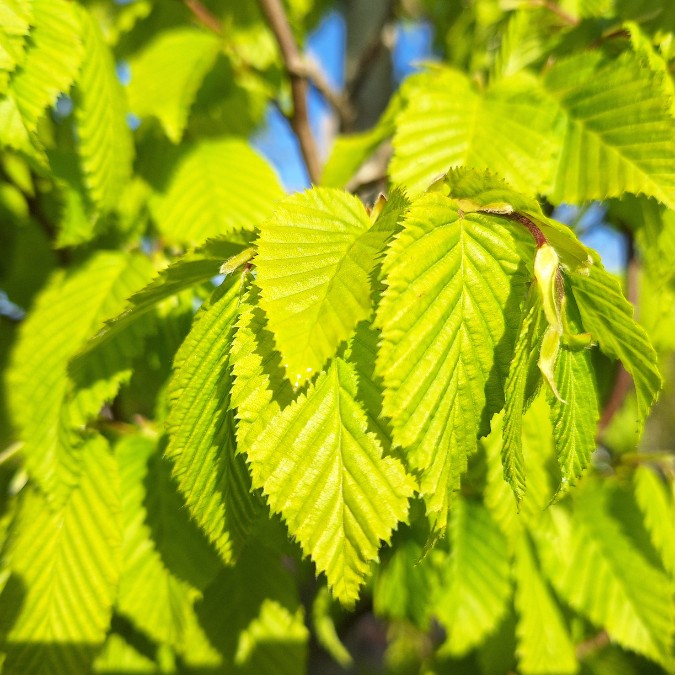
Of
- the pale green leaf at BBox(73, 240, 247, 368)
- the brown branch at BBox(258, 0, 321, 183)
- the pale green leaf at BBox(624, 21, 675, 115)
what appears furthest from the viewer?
the brown branch at BBox(258, 0, 321, 183)

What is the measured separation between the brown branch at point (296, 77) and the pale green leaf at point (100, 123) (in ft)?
1.12

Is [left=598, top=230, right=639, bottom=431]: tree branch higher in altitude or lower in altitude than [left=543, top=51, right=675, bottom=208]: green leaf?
lower

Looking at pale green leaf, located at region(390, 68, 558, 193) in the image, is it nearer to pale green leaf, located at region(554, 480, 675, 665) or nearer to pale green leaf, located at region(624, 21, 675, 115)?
pale green leaf, located at region(624, 21, 675, 115)

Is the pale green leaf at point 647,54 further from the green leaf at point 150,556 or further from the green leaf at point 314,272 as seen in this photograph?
the green leaf at point 150,556

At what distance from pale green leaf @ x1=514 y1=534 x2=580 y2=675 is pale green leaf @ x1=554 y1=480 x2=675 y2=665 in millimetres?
38

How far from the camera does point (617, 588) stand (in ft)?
2.80

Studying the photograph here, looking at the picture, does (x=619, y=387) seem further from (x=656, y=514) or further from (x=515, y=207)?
(x=515, y=207)

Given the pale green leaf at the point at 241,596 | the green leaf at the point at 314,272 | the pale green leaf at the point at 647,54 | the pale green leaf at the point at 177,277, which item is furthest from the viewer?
Answer: the pale green leaf at the point at 241,596

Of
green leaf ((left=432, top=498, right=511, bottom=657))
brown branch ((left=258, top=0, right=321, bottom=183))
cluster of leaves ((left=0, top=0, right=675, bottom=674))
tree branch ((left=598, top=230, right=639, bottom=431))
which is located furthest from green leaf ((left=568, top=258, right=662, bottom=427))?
brown branch ((left=258, top=0, right=321, bottom=183))

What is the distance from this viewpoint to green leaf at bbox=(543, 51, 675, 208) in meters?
0.56

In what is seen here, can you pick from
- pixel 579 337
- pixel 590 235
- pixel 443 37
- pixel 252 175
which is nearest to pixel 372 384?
pixel 579 337

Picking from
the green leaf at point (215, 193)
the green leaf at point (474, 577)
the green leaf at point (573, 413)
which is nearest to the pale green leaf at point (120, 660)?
the green leaf at point (474, 577)

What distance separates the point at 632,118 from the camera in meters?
0.60

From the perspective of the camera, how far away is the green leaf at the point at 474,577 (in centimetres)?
83
